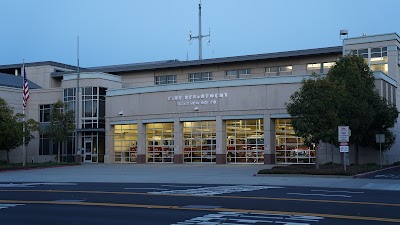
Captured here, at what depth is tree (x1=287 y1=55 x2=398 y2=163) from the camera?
3334cm

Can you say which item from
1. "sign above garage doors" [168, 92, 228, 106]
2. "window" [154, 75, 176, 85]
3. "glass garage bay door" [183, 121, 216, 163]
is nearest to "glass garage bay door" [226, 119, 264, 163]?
"glass garage bay door" [183, 121, 216, 163]

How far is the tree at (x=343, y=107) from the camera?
3334cm

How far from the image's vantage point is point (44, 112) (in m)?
57.8

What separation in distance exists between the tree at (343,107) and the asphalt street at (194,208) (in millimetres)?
15427

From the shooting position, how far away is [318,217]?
490 inches

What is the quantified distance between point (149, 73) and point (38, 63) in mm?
14576

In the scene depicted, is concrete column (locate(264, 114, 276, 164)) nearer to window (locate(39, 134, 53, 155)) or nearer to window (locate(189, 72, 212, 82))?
window (locate(189, 72, 212, 82))

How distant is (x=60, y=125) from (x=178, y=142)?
37.3 ft

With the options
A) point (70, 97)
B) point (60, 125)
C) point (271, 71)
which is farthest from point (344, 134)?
point (70, 97)

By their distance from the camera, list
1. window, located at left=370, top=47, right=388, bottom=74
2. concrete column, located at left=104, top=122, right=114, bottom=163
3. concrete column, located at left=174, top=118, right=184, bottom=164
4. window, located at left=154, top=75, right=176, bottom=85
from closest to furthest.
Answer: window, located at left=370, top=47, right=388, bottom=74 → concrete column, located at left=174, top=118, right=184, bottom=164 → concrete column, located at left=104, top=122, right=114, bottom=163 → window, located at left=154, top=75, right=176, bottom=85

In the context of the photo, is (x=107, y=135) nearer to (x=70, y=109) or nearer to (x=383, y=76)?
(x=70, y=109)

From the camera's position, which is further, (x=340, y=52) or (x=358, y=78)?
(x=340, y=52)

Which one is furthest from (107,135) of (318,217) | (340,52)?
(318,217)

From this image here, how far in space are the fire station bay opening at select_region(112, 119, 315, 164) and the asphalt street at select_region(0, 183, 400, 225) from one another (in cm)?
2560
